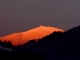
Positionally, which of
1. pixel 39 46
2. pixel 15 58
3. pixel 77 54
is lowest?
pixel 15 58

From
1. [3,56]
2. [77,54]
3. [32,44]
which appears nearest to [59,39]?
[32,44]

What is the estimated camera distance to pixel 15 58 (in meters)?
29.4

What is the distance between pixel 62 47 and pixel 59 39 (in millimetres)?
4756

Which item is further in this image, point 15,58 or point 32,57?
point 32,57

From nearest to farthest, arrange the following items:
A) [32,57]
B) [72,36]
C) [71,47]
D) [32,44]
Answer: [32,57] → [71,47] → [72,36] → [32,44]

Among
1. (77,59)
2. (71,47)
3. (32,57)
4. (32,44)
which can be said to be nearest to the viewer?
(32,57)

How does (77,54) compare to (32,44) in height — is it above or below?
below

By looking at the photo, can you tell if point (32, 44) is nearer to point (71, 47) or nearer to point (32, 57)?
point (71, 47)

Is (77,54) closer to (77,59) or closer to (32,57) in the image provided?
(77,59)

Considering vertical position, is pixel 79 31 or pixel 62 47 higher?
pixel 79 31

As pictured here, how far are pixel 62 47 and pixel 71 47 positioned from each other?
107cm

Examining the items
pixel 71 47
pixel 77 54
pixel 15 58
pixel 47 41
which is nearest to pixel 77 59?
pixel 77 54

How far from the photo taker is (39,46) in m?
48.5

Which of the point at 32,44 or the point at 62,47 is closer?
the point at 62,47
